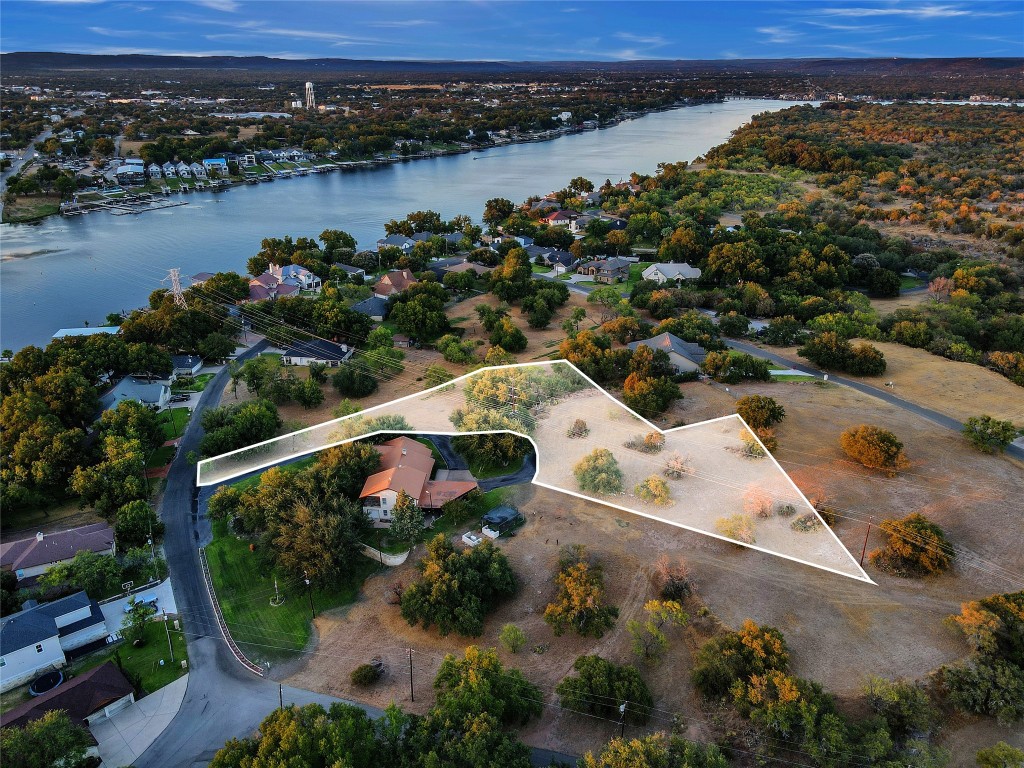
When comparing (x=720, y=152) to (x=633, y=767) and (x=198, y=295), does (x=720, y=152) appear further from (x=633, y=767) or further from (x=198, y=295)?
(x=633, y=767)

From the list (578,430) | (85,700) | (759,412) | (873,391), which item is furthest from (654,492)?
(873,391)

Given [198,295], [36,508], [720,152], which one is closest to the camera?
[36,508]

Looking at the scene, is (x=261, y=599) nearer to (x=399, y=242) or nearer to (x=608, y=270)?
(x=608, y=270)

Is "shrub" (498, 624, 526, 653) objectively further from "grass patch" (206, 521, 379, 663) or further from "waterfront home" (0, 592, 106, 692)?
"waterfront home" (0, 592, 106, 692)

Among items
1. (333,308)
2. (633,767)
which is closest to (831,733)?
(633,767)

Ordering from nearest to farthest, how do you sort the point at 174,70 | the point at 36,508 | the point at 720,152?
the point at 36,508
the point at 720,152
the point at 174,70

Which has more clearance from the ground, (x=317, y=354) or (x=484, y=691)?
(x=484, y=691)

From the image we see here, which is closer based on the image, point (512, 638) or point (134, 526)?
point (512, 638)
